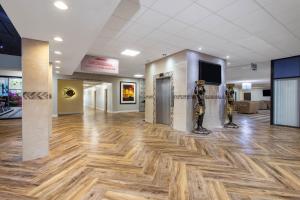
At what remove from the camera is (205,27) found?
11.9 feet

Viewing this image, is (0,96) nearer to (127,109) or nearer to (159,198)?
(127,109)

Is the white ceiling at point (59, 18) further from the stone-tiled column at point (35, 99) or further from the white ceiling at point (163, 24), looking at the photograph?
the stone-tiled column at point (35, 99)

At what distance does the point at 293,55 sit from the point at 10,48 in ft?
39.3

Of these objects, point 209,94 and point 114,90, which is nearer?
point 209,94

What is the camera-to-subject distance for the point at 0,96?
808 centimetres

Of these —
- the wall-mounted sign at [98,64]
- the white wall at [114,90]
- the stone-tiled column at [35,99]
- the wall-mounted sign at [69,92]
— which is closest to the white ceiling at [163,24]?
the stone-tiled column at [35,99]

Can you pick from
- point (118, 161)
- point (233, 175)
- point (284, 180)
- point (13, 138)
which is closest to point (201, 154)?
point (233, 175)

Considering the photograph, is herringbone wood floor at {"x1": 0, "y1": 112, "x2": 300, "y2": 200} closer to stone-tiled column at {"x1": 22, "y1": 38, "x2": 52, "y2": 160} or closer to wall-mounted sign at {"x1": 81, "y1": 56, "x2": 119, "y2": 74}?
stone-tiled column at {"x1": 22, "y1": 38, "x2": 52, "y2": 160}

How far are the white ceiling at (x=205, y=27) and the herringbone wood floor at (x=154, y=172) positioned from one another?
8.99ft

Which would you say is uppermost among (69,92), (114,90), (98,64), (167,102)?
(98,64)

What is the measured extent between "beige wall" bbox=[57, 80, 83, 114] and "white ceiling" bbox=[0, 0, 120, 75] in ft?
27.8

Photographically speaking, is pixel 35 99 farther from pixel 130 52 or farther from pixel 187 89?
pixel 187 89

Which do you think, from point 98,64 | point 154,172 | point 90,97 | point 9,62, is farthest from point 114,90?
point 154,172

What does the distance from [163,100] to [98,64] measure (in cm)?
292
